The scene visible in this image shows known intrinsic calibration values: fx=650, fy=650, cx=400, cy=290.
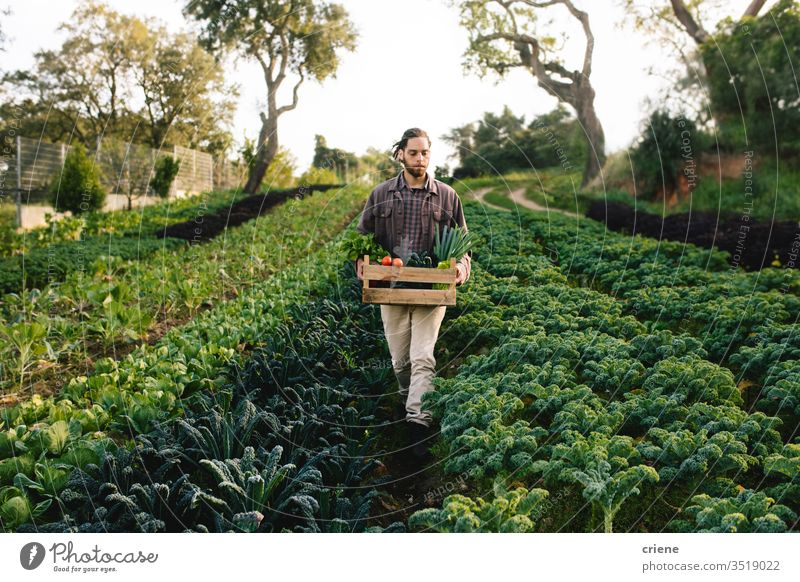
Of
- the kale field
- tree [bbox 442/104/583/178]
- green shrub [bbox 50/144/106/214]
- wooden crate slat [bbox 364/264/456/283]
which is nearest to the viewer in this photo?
the kale field

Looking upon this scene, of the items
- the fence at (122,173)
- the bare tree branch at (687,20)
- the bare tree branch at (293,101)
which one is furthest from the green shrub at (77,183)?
the bare tree branch at (687,20)

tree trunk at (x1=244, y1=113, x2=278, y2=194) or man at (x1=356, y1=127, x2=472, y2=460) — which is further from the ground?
tree trunk at (x1=244, y1=113, x2=278, y2=194)

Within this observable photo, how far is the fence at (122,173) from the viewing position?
5387mm

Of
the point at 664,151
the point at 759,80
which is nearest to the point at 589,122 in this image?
the point at 664,151

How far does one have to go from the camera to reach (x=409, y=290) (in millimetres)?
3877

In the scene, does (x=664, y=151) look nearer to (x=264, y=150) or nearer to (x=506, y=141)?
(x=506, y=141)

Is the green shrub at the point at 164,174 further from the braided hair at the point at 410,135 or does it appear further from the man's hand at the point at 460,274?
the man's hand at the point at 460,274

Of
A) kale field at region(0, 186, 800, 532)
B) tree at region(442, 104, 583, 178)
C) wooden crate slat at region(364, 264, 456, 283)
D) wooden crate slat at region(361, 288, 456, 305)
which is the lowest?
kale field at region(0, 186, 800, 532)

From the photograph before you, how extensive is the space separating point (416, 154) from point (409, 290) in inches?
34.2

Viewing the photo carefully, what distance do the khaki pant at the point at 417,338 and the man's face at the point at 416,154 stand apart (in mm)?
936

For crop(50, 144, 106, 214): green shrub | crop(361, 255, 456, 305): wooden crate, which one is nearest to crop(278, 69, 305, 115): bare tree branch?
crop(361, 255, 456, 305): wooden crate

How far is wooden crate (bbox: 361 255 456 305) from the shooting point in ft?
12.5

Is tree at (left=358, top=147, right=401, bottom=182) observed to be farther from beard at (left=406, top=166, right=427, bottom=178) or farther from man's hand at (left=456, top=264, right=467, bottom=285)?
man's hand at (left=456, top=264, right=467, bottom=285)

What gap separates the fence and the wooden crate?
1.83 metres
